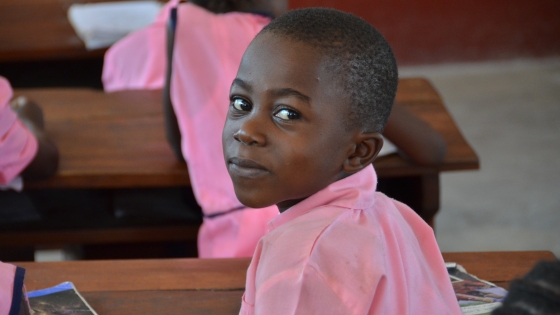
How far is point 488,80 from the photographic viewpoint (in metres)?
4.91

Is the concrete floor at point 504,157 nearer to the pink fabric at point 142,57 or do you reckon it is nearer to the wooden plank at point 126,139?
the wooden plank at point 126,139

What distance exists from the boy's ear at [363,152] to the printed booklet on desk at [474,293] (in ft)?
0.98

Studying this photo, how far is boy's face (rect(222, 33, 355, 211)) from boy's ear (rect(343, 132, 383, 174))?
2 centimetres

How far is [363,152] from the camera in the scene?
3.25ft

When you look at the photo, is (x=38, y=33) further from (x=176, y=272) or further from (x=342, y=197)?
(x=342, y=197)

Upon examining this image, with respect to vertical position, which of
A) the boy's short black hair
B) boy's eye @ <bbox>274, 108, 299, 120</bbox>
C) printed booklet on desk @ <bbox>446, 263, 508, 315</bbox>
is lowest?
printed booklet on desk @ <bbox>446, 263, 508, 315</bbox>

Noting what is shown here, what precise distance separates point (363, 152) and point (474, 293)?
0.34m

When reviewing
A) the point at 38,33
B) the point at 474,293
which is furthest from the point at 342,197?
the point at 38,33

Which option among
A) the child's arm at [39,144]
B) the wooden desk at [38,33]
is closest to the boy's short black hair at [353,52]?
the child's arm at [39,144]

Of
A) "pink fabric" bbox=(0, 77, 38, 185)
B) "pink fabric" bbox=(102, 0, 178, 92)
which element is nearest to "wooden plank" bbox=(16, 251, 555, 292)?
"pink fabric" bbox=(0, 77, 38, 185)

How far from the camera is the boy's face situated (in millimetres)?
917

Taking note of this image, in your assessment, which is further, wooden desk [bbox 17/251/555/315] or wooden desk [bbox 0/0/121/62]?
wooden desk [bbox 0/0/121/62]

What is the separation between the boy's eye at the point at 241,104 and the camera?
3.21 ft

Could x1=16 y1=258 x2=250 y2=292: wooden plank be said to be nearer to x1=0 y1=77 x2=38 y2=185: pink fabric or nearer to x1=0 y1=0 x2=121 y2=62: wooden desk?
x1=0 y1=77 x2=38 y2=185: pink fabric
